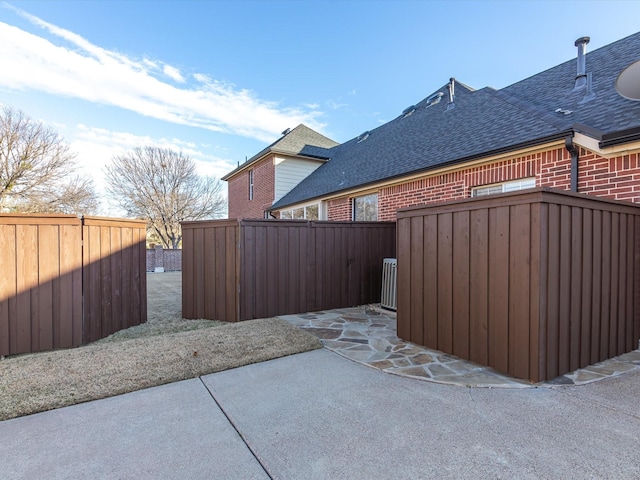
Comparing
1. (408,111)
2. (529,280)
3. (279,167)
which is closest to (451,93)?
(408,111)

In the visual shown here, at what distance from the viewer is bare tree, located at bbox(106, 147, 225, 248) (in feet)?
71.6

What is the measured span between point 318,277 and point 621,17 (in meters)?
9.11

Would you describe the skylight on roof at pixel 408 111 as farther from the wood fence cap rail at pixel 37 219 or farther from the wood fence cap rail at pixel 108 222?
the wood fence cap rail at pixel 37 219

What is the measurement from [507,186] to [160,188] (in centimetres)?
2286

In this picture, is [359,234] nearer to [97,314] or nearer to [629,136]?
[629,136]

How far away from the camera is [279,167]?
14.6 m

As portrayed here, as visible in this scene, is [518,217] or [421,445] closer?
[421,445]

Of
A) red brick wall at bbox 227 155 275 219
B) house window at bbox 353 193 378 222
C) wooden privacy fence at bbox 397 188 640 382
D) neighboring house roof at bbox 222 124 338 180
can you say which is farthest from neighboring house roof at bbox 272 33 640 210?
red brick wall at bbox 227 155 275 219

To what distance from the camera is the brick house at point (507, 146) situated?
13.4 ft

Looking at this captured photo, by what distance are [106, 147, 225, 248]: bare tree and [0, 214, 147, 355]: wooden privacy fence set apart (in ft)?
62.2

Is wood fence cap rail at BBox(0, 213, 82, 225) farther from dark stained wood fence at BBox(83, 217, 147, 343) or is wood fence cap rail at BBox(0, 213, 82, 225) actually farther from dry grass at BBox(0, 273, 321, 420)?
dry grass at BBox(0, 273, 321, 420)

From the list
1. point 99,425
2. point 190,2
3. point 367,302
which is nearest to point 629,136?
point 367,302

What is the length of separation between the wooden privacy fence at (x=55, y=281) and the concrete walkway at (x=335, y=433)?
2333 millimetres

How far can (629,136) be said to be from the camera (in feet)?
11.9
